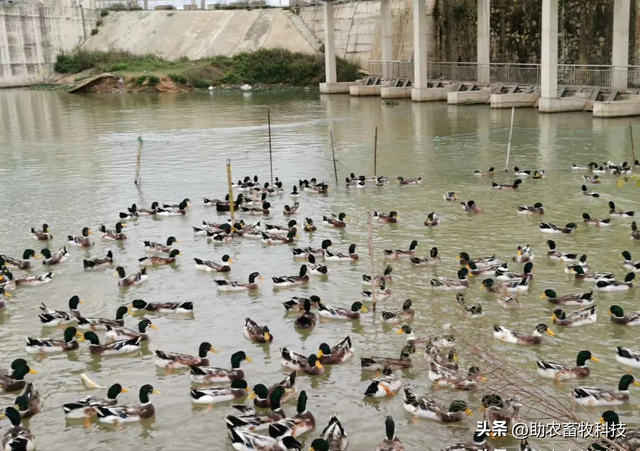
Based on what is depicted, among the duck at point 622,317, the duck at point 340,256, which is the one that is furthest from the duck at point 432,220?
the duck at point 622,317

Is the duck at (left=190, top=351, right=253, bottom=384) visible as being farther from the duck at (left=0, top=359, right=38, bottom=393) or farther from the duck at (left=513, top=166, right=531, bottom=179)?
the duck at (left=513, top=166, right=531, bottom=179)

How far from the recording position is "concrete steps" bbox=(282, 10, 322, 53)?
79.8m

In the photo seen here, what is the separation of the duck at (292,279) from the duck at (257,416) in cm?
538

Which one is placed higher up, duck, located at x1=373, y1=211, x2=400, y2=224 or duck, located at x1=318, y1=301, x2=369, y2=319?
duck, located at x1=373, y1=211, x2=400, y2=224

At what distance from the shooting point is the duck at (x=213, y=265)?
56.3 ft

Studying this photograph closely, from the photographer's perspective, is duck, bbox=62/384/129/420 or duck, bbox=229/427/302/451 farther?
duck, bbox=62/384/129/420

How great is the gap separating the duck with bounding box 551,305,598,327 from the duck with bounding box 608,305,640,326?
1.07 feet

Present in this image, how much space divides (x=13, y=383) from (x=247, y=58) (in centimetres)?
6866

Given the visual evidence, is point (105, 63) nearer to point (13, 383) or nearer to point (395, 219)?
point (395, 219)

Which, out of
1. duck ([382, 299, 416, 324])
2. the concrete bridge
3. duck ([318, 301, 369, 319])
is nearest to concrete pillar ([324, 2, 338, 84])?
the concrete bridge

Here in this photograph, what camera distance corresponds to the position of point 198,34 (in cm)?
8238

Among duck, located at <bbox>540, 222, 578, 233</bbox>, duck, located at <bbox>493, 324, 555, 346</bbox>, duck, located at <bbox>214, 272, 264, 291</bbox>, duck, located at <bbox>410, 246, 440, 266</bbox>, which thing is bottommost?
duck, located at <bbox>493, 324, 555, 346</bbox>

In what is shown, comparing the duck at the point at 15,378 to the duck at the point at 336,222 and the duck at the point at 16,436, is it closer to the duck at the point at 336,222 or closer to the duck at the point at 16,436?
the duck at the point at 16,436

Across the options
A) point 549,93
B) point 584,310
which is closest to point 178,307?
point 584,310
